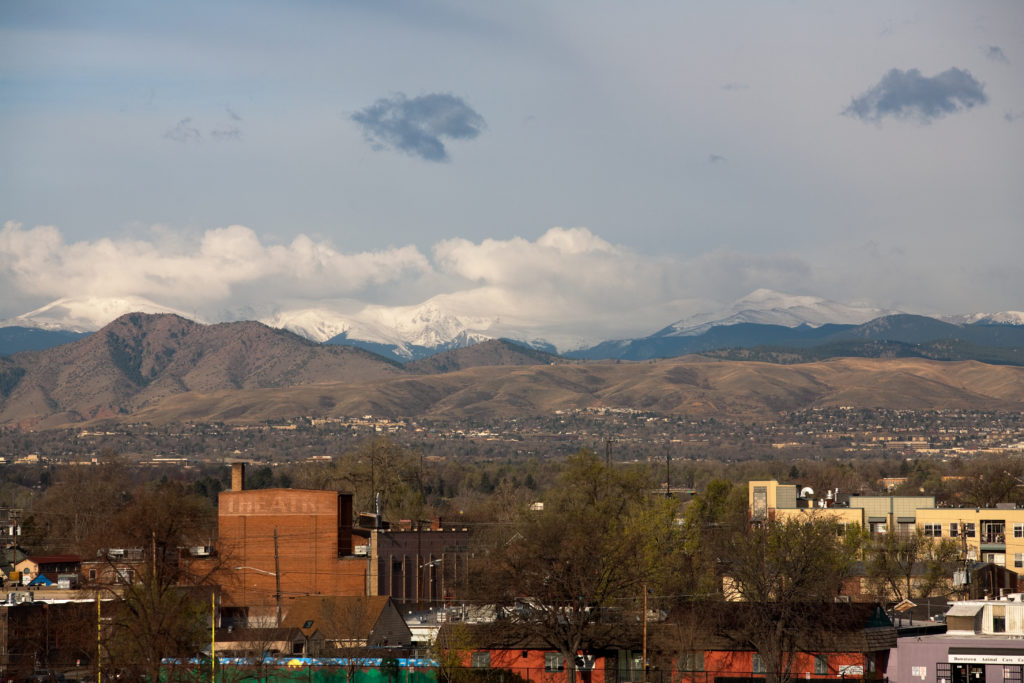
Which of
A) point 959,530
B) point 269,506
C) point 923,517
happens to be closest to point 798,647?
point 269,506

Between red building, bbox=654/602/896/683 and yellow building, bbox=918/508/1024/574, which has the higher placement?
yellow building, bbox=918/508/1024/574

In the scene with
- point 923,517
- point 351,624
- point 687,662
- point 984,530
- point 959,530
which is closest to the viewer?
point 687,662

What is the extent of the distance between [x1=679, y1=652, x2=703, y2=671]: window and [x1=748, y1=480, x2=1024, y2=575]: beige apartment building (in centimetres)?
4694

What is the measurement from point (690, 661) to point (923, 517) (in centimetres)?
6506

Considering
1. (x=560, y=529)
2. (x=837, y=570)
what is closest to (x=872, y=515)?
(x=837, y=570)

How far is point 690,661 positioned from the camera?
7344 centimetres

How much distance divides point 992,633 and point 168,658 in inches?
1684

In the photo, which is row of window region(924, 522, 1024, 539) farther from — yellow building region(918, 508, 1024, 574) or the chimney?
the chimney

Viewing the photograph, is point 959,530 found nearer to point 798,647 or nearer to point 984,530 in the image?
point 984,530

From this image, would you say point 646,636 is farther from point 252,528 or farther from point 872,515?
point 872,515

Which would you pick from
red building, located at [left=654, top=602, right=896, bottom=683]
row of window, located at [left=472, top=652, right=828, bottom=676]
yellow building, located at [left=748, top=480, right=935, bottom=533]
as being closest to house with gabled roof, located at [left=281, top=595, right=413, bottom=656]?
row of window, located at [left=472, top=652, right=828, bottom=676]

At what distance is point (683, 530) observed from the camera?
354 ft

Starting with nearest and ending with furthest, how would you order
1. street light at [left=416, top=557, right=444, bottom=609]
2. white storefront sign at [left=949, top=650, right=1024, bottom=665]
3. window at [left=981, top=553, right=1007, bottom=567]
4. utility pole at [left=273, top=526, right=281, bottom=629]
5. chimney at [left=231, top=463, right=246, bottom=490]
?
white storefront sign at [left=949, top=650, right=1024, bottom=665] → utility pole at [left=273, top=526, right=281, bottom=629] → street light at [left=416, top=557, right=444, bottom=609] → window at [left=981, top=553, right=1007, bottom=567] → chimney at [left=231, top=463, right=246, bottom=490]

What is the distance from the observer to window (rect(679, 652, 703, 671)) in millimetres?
72688
